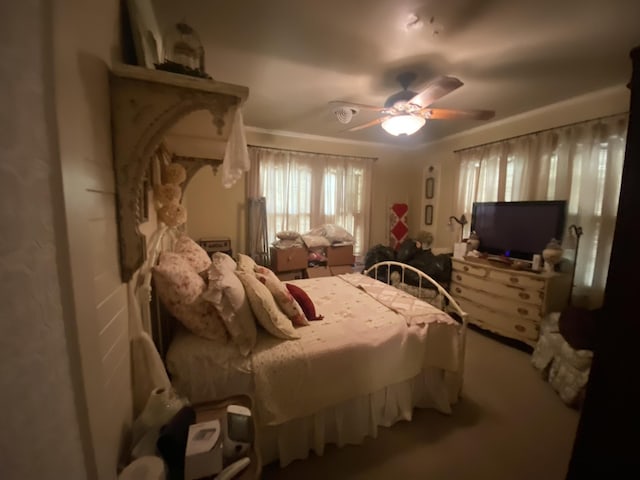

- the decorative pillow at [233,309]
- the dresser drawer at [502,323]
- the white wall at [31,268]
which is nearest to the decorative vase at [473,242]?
the dresser drawer at [502,323]

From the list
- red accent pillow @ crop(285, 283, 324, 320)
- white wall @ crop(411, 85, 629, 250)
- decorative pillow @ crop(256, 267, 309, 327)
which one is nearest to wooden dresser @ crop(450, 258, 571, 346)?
white wall @ crop(411, 85, 629, 250)

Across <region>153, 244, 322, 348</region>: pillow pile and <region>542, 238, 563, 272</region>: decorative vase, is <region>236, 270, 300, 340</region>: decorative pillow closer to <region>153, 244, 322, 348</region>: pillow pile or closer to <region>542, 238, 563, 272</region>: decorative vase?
<region>153, 244, 322, 348</region>: pillow pile

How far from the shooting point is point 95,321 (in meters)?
0.63

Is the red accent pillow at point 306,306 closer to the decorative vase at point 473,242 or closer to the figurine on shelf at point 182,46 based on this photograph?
the figurine on shelf at point 182,46

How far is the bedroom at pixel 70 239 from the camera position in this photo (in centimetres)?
43

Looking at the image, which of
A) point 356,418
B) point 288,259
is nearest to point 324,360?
point 356,418

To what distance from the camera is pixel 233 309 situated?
1340mm

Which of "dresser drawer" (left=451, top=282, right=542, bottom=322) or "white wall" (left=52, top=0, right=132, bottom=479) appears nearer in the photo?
"white wall" (left=52, top=0, right=132, bottom=479)

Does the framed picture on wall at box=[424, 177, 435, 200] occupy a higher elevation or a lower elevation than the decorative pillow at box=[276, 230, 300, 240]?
higher

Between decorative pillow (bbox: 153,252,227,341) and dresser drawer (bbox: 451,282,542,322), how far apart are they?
2938 millimetres

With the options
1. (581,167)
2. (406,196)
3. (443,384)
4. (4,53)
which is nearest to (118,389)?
(4,53)

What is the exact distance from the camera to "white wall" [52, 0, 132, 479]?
52 cm

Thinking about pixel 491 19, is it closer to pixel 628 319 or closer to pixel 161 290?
pixel 628 319

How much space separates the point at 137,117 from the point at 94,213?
1.21 feet
